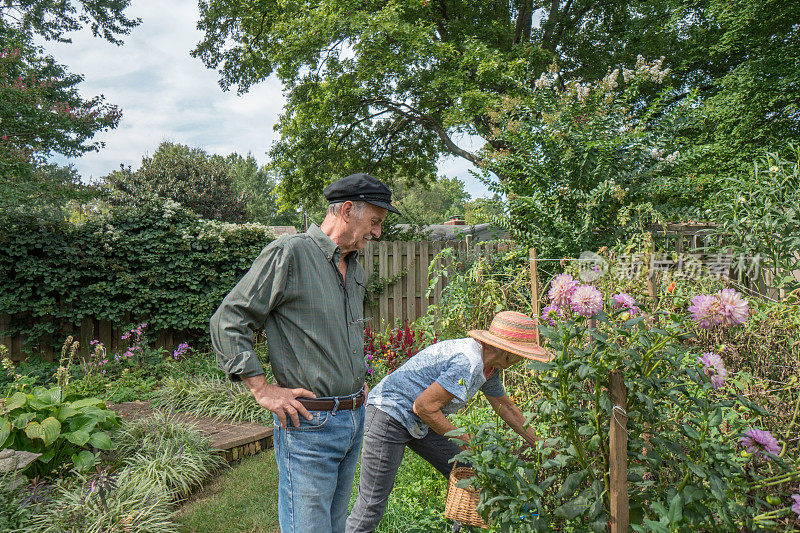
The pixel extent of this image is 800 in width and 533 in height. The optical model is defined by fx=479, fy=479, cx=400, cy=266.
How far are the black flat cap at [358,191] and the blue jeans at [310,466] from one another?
80cm

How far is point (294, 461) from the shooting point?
5.55ft

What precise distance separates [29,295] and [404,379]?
5.86 m

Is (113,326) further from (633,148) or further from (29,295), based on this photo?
(633,148)

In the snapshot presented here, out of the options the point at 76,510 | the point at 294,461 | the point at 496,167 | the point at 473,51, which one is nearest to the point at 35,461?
the point at 76,510

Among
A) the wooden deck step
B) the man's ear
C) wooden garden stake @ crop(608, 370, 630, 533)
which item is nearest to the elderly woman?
wooden garden stake @ crop(608, 370, 630, 533)

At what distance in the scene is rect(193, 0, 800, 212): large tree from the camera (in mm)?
9195

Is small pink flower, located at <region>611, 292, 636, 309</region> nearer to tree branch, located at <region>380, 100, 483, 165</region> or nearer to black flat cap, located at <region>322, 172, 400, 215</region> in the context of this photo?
black flat cap, located at <region>322, 172, 400, 215</region>

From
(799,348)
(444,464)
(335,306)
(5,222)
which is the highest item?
(5,222)

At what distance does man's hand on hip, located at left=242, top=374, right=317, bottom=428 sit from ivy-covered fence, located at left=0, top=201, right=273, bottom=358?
5.29m

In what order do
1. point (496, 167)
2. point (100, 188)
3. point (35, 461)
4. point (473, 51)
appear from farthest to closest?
point (473, 51)
point (100, 188)
point (496, 167)
point (35, 461)

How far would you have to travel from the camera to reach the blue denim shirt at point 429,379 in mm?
2113

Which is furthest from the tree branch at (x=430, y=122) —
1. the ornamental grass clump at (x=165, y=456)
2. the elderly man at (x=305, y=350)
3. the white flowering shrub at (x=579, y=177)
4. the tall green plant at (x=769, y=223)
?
the elderly man at (x=305, y=350)

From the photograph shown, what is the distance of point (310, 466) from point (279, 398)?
29 cm

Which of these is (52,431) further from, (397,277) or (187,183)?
(187,183)
